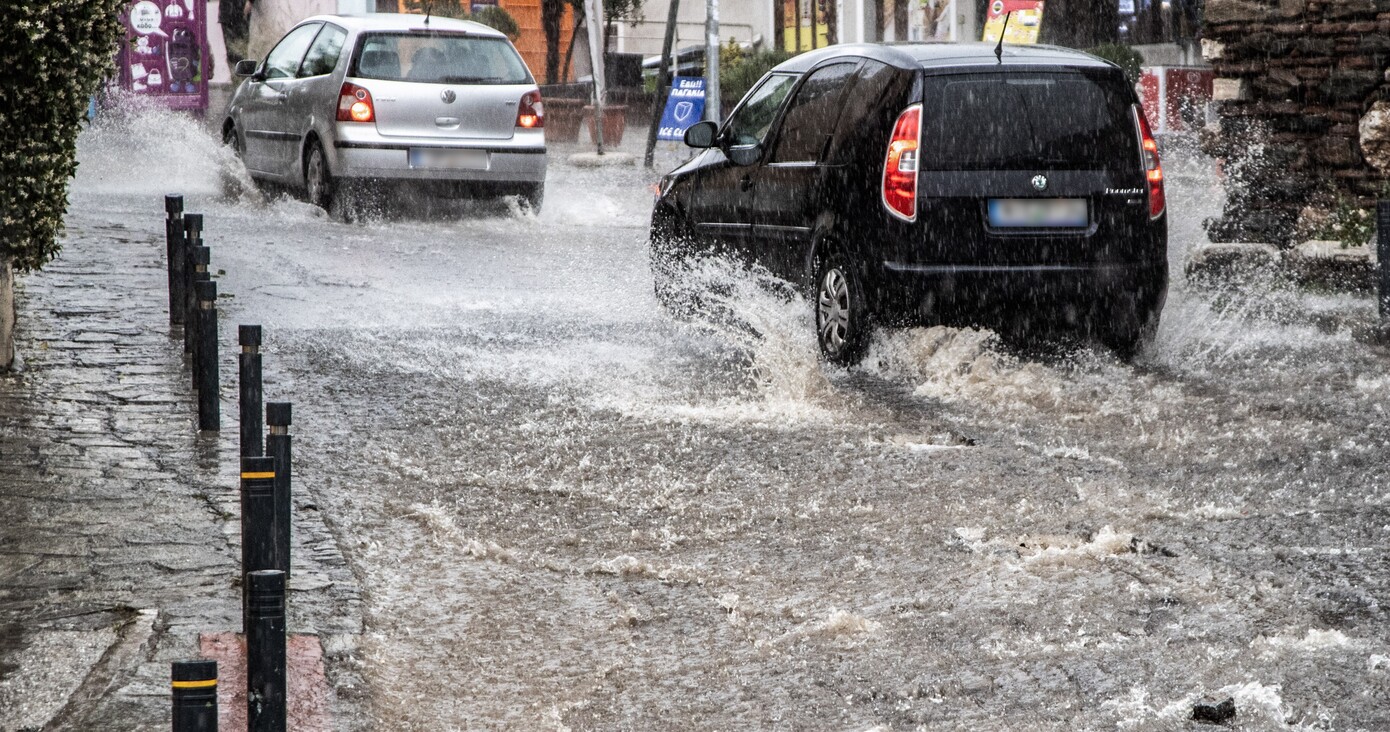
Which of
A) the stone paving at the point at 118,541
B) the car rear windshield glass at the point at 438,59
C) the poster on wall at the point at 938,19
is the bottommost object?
the stone paving at the point at 118,541

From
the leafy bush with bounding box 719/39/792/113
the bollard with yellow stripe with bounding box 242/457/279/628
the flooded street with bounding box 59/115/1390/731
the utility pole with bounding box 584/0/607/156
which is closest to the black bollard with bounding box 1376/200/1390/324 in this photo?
the flooded street with bounding box 59/115/1390/731

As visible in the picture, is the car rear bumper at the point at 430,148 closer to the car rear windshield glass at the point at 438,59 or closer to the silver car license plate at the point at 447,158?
the silver car license plate at the point at 447,158

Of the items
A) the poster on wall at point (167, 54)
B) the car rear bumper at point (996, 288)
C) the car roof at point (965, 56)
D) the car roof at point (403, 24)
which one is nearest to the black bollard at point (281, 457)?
the car rear bumper at point (996, 288)

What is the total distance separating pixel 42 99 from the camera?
773cm

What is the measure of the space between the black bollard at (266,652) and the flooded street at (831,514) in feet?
2.66

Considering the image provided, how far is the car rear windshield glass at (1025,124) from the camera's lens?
8469 mm

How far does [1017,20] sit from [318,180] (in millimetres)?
9867

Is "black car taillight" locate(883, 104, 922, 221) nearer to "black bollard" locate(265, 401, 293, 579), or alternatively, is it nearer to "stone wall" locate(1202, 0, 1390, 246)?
"black bollard" locate(265, 401, 293, 579)

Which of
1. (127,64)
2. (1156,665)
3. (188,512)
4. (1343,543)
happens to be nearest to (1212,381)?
(1343,543)

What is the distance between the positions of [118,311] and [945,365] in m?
5.02

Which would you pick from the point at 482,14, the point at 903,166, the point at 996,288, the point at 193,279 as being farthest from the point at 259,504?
the point at 482,14

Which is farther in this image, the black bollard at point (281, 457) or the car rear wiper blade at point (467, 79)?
the car rear wiper blade at point (467, 79)

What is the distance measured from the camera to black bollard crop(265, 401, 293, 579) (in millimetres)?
5121

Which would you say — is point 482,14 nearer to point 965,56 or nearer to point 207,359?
point 965,56
